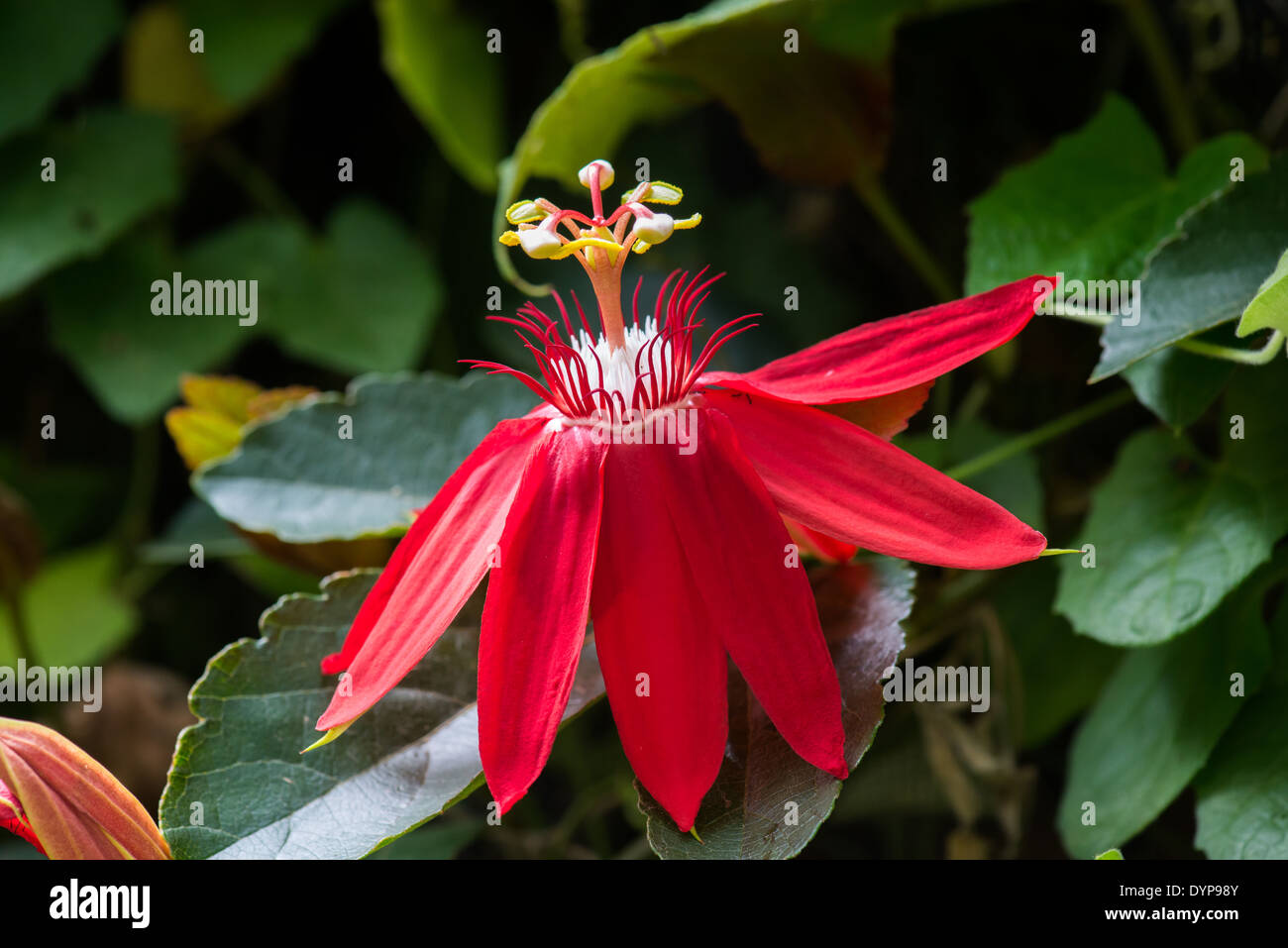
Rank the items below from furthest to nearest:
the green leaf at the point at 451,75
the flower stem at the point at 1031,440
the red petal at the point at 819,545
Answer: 1. the green leaf at the point at 451,75
2. the flower stem at the point at 1031,440
3. the red petal at the point at 819,545

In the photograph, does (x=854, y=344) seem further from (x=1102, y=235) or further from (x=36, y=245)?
(x=36, y=245)

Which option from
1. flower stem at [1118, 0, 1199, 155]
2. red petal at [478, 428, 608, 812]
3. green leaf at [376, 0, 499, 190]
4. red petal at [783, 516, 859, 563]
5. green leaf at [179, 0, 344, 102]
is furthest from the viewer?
green leaf at [179, 0, 344, 102]

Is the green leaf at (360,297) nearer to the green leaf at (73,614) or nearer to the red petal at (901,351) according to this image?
the green leaf at (73,614)

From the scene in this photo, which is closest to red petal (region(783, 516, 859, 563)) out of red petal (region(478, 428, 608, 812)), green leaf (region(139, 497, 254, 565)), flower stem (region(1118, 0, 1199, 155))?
red petal (region(478, 428, 608, 812))

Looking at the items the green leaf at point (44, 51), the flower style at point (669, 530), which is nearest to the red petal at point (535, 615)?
the flower style at point (669, 530)

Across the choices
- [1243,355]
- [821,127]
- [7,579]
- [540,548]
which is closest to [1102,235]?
[1243,355]

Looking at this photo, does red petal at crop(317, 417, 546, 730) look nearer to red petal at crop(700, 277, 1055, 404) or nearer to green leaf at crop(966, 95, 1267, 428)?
red petal at crop(700, 277, 1055, 404)
